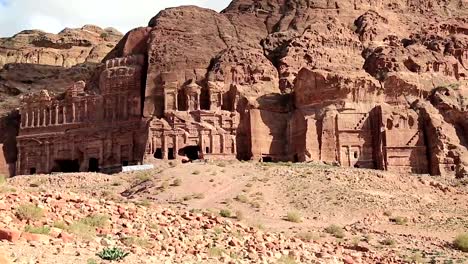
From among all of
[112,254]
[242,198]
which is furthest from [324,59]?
[112,254]

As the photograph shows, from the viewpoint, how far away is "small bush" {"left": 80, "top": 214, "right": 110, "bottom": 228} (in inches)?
600

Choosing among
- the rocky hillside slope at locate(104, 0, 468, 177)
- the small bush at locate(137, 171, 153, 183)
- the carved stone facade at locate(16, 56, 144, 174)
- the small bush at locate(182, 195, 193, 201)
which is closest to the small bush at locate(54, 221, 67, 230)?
the small bush at locate(182, 195, 193, 201)

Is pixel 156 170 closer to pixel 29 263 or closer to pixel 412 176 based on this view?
pixel 412 176

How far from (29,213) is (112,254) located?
8.26ft

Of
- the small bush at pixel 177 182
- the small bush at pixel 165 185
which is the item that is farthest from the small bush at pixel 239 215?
the small bush at pixel 177 182

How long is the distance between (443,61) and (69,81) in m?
47.3

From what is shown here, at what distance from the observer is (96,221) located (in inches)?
606

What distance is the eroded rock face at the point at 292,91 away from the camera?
5712 cm

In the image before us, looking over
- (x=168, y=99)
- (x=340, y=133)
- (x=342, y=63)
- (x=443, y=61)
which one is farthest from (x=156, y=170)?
(x=443, y=61)

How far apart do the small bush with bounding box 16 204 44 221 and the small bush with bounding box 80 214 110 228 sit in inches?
41.0

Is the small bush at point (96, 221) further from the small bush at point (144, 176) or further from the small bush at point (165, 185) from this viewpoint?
the small bush at point (144, 176)

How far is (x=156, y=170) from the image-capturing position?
51000mm

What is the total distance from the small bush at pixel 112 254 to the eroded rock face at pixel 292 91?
4347 cm

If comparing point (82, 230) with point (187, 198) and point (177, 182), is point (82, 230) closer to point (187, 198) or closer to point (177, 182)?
point (187, 198)
